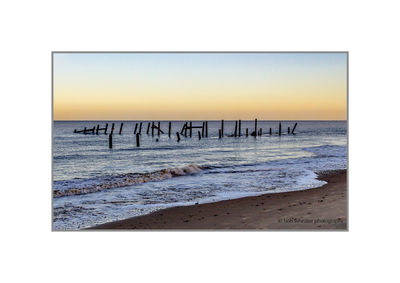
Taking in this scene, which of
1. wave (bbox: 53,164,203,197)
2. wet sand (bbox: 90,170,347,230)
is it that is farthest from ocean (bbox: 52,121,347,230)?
wet sand (bbox: 90,170,347,230)

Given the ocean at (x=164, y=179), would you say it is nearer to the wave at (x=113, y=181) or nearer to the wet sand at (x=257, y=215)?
the wave at (x=113, y=181)

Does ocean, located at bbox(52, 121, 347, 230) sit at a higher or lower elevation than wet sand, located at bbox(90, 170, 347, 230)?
higher

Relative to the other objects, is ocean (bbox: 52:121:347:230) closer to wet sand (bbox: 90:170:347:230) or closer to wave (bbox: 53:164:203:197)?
wave (bbox: 53:164:203:197)

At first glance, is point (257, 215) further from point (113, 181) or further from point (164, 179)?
point (113, 181)

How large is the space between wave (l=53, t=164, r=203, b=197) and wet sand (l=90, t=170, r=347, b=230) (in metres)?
1.18

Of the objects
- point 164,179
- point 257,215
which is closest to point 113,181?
point 164,179

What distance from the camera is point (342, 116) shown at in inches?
263

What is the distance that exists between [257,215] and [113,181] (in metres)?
3.61

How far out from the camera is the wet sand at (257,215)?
20.4 ft

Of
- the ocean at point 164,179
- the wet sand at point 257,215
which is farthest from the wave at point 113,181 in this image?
the wet sand at point 257,215

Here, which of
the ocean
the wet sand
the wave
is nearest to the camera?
the wet sand

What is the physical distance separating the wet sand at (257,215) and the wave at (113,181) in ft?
3.88

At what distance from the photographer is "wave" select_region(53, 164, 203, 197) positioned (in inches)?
279
